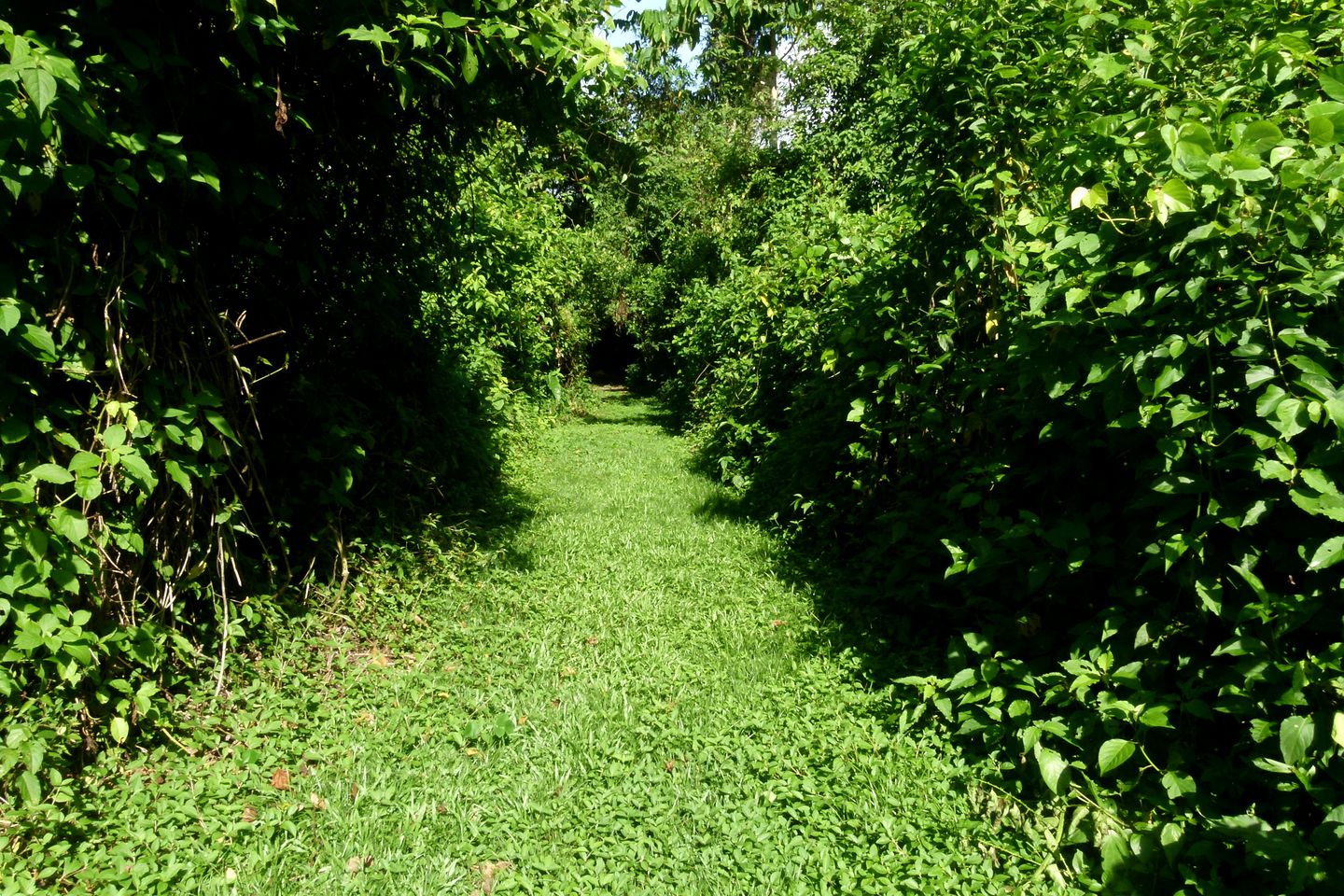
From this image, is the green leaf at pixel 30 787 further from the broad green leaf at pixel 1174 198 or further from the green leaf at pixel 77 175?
the broad green leaf at pixel 1174 198

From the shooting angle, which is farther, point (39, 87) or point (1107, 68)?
point (1107, 68)

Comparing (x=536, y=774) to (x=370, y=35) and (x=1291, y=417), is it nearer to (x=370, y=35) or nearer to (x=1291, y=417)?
(x=1291, y=417)

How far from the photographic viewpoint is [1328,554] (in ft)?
6.12

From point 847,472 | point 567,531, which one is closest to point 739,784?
point 847,472

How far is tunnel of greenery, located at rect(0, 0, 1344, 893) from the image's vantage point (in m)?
2.09

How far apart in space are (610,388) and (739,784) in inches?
877

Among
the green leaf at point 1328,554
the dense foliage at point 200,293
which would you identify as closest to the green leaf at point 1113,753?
the green leaf at point 1328,554

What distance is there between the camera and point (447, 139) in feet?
15.1

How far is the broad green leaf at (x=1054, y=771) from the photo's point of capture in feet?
8.27

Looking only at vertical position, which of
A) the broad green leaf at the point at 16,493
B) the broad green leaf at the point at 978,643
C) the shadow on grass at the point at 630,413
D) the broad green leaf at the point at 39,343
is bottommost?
the shadow on grass at the point at 630,413

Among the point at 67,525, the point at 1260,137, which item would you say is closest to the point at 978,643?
the point at 1260,137

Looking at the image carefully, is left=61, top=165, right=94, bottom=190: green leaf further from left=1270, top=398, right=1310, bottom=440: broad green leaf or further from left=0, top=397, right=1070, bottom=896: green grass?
left=1270, top=398, right=1310, bottom=440: broad green leaf

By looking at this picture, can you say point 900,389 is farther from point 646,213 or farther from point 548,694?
point 646,213

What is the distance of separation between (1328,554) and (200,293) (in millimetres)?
4054
